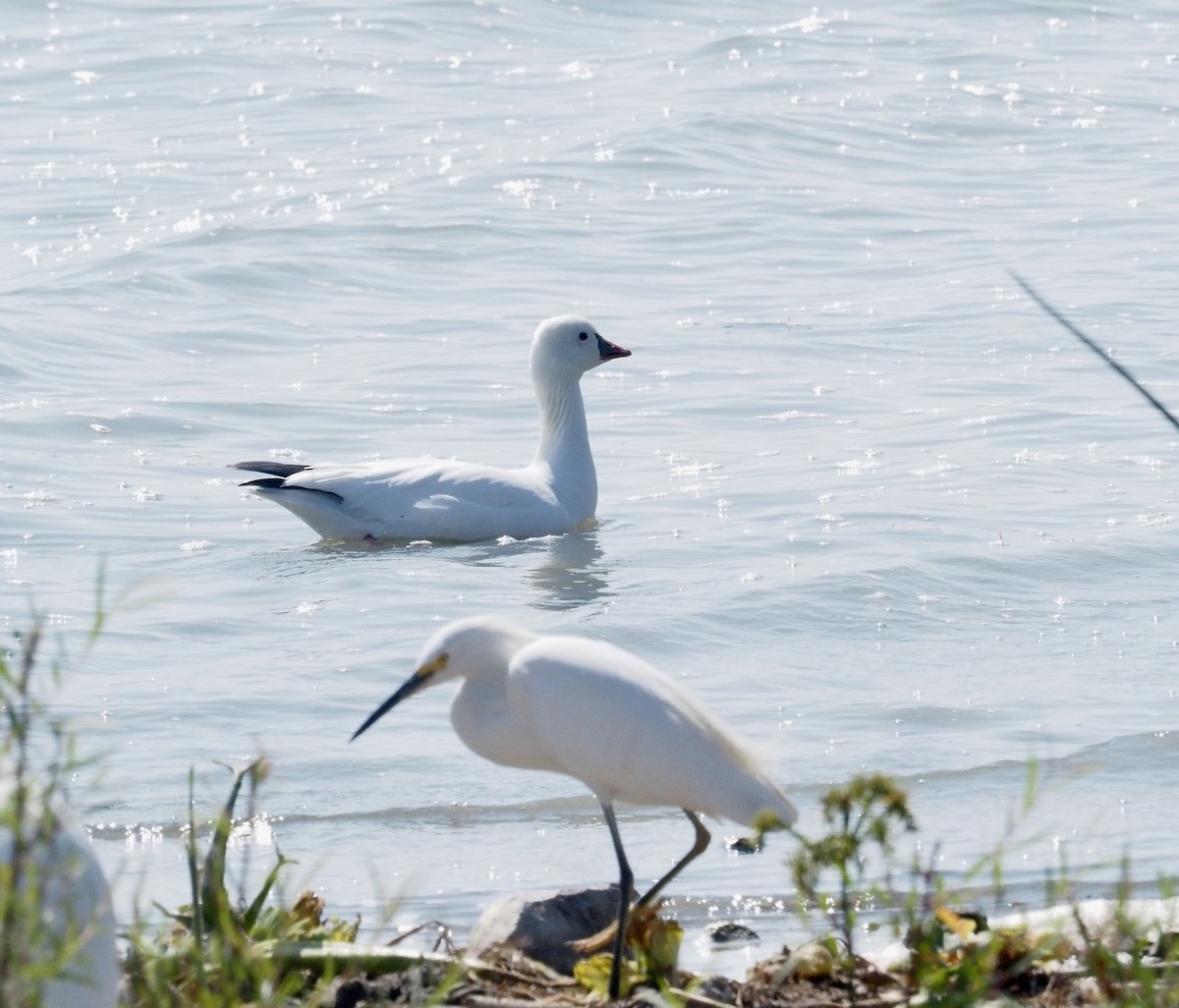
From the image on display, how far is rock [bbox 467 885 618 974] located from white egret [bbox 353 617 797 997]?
19 centimetres

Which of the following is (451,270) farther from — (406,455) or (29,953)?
(29,953)

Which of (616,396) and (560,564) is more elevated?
(616,396)

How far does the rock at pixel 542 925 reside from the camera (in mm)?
4141

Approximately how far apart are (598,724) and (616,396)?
298 inches

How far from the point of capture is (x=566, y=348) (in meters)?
9.79

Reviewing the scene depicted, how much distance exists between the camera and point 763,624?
7.55m

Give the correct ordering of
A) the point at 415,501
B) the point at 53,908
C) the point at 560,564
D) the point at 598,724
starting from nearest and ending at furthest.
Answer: the point at 53,908 → the point at 598,724 → the point at 560,564 → the point at 415,501

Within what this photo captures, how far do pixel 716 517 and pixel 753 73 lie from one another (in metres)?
11.4

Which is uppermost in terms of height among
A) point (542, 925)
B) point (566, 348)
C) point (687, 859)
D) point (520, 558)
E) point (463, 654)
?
point (566, 348)

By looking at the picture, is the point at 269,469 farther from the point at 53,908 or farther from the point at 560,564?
the point at 53,908

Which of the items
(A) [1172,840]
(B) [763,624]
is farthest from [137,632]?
(A) [1172,840]

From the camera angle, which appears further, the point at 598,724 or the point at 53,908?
the point at 598,724

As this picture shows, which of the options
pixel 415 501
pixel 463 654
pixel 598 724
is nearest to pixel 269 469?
pixel 415 501

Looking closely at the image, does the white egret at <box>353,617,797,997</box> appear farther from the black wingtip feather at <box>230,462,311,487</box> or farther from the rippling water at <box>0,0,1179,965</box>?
the black wingtip feather at <box>230,462,311,487</box>
